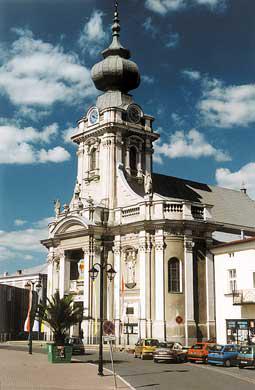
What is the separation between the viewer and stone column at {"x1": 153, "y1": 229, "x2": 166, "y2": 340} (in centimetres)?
4744

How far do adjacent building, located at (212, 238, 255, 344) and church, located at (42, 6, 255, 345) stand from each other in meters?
1.57

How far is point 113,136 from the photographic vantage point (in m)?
56.3

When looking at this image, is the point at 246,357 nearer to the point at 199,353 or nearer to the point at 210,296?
the point at 199,353

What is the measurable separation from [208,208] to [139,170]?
9.23m

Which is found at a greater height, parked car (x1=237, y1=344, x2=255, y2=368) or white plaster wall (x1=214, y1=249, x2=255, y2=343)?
white plaster wall (x1=214, y1=249, x2=255, y2=343)

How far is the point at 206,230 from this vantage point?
51.1m

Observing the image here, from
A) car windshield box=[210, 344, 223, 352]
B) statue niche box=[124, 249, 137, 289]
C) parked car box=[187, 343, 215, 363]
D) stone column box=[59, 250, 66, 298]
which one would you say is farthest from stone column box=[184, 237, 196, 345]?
car windshield box=[210, 344, 223, 352]

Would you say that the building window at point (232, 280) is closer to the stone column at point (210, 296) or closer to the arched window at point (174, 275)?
the stone column at point (210, 296)

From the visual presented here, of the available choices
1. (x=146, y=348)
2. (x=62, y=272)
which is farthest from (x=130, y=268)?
(x=146, y=348)

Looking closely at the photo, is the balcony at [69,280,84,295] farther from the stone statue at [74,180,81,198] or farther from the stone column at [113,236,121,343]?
the stone statue at [74,180,81,198]

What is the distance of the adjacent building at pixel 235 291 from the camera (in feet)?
142

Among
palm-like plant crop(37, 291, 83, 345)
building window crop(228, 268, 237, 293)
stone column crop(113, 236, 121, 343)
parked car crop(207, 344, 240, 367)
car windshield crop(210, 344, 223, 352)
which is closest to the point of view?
parked car crop(207, 344, 240, 367)

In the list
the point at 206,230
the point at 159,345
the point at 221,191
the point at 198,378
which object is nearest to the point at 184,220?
the point at 206,230

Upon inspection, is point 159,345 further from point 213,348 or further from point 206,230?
point 206,230
